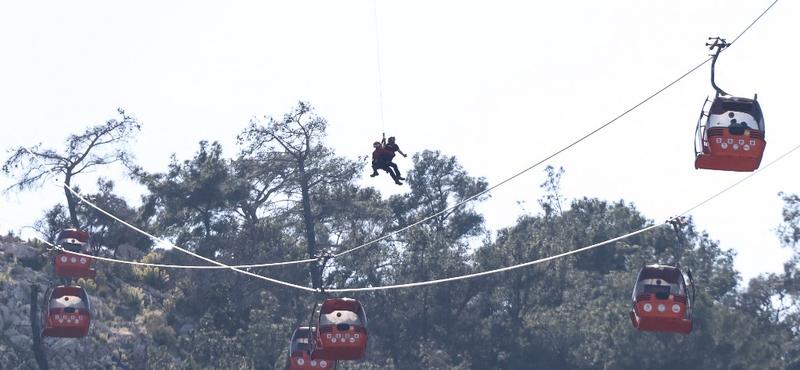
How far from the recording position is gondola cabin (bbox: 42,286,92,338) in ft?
181

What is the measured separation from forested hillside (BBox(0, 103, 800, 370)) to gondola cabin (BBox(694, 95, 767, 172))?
39.1 m

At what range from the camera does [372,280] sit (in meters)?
84.9

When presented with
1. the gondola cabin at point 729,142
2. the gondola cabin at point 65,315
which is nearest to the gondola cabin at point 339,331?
the gondola cabin at point 729,142

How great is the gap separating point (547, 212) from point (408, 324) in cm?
1767

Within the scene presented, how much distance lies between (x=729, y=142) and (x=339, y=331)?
42.8 ft

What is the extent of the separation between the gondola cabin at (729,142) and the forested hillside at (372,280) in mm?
39145

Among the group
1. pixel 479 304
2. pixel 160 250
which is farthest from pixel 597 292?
pixel 160 250

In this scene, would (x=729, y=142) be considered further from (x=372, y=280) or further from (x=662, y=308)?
(x=372, y=280)

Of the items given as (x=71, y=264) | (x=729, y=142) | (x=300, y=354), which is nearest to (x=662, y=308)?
(x=729, y=142)

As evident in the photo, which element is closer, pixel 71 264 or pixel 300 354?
pixel 300 354

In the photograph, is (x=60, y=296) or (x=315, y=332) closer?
(x=315, y=332)

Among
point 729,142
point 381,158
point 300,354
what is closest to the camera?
point 729,142

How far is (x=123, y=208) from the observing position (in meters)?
94.7

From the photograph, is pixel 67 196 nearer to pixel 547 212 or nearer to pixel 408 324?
pixel 408 324
